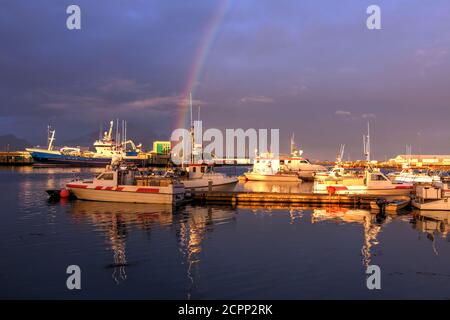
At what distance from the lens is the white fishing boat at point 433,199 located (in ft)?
101

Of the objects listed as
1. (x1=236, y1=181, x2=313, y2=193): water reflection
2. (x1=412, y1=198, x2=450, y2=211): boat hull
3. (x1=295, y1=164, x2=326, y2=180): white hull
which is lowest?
(x1=236, y1=181, x2=313, y2=193): water reflection

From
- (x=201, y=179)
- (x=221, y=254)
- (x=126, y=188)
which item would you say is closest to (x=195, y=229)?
(x=221, y=254)

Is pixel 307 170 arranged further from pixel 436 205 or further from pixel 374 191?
pixel 436 205

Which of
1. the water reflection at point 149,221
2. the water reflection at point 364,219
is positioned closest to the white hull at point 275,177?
the water reflection at point 364,219

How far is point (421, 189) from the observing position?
1289 inches

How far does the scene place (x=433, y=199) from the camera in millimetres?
31922

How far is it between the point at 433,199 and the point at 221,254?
72.3ft

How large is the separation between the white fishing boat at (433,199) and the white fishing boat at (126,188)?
19686mm

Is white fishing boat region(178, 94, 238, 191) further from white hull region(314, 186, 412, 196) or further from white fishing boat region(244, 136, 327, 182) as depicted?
white fishing boat region(244, 136, 327, 182)

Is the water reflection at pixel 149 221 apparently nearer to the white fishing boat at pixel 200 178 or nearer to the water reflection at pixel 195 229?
the water reflection at pixel 195 229

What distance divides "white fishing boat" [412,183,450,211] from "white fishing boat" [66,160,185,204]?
1969cm

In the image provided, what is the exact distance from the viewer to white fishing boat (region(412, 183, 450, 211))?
3088cm

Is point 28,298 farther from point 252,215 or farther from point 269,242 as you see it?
point 252,215

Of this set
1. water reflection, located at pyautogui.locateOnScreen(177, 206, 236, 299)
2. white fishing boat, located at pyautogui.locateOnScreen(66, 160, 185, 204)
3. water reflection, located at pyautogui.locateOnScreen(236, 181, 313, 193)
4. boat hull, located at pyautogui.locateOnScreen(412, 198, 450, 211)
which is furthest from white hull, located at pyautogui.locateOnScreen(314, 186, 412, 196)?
white fishing boat, located at pyautogui.locateOnScreen(66, 160, 185, 204)
